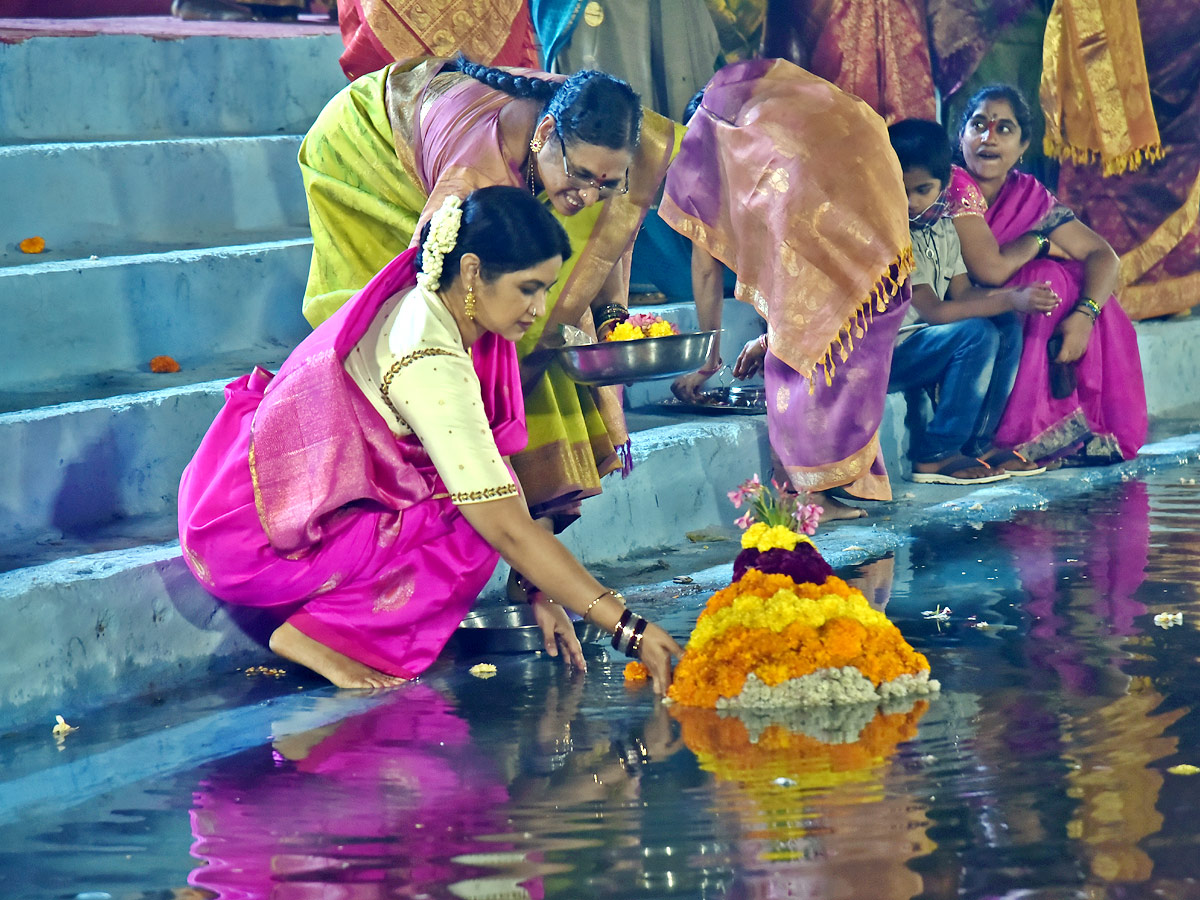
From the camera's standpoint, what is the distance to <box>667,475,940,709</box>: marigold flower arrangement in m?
3.31

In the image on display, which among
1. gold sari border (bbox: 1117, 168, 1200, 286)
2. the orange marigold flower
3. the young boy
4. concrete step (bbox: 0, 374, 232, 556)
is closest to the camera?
concrete step (bbox: 0, 374, 232, 556)

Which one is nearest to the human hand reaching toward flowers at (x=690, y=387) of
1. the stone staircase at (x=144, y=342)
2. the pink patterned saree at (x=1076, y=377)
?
the stone staircase at (x=144, y=342)

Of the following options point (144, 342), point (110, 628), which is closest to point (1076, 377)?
point (144, 342)

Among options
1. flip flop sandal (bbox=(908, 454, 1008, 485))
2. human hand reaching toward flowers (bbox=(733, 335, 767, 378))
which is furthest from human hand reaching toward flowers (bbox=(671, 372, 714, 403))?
flip flop sandal (bbox=(908, 454, 1008, 485))

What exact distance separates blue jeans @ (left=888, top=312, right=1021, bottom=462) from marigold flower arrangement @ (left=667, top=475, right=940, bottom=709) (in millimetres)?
2829

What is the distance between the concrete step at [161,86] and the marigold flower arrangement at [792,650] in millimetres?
3741

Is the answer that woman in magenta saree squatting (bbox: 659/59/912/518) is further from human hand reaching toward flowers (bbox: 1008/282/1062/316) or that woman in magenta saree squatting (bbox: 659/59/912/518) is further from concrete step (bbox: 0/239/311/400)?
concrete step (bbox: 0/239/311/400)

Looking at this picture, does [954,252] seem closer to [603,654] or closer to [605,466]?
[605,466]

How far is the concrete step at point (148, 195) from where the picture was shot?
5.26m

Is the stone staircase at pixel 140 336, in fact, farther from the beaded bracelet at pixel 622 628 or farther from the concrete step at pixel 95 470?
the beaded bracelet at pixel 622 628

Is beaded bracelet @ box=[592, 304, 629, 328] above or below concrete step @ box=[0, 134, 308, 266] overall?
below

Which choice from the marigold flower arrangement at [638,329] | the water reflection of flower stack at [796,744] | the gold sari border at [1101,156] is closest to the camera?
the water reflection of flower stack at [796,744]

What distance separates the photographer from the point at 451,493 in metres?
3.35

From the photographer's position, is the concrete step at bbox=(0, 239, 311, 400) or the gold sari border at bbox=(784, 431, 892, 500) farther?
the gold sari border at bbox=(784, 431, 892, 500)
